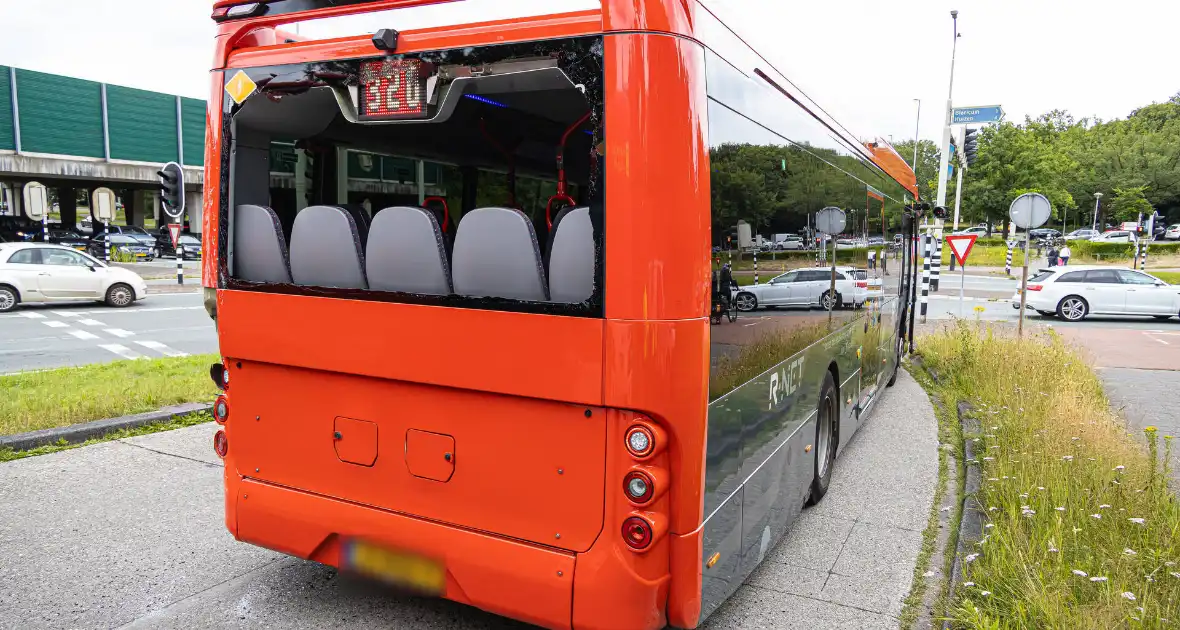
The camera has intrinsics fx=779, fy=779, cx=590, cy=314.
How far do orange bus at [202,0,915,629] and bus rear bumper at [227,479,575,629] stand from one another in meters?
0.01

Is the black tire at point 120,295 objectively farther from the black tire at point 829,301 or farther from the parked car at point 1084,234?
→ the parked car at point 1084,234

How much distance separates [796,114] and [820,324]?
1.36m

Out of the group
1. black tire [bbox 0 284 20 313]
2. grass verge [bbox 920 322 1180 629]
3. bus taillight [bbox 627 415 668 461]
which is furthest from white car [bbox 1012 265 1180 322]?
black tire [bbox 0 284 20 313]

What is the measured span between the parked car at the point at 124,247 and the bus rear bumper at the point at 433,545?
128 feet

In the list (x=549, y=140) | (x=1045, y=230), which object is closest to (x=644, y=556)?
(x=549, y=140)

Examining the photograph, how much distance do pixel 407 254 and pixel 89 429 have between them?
4.87m

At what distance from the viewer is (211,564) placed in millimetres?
4262

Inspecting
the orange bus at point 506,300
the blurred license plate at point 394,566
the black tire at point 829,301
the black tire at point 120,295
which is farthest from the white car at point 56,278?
the black tire at point 829,301

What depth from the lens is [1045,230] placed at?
68625 millimetres

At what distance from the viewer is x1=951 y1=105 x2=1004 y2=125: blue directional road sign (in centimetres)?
1877

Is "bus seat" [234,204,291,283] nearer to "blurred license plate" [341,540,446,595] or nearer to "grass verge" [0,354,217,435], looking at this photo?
"blurred license plate" [341,540,446,595]

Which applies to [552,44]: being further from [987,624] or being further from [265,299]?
[987,624]

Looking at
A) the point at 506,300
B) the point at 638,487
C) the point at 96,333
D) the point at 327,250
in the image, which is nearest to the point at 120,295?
the point at 96,333

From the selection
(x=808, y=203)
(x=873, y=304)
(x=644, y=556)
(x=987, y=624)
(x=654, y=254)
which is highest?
(x=808, y=203)
